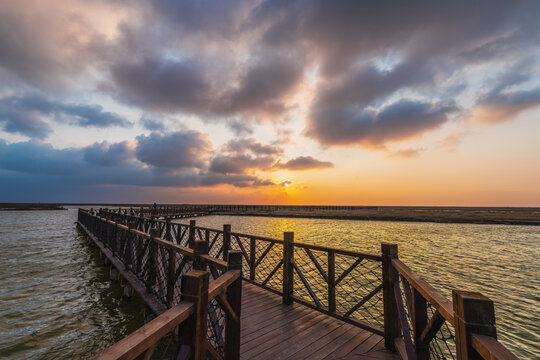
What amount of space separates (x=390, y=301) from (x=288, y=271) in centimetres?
231

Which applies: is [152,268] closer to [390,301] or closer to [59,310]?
[59,310]

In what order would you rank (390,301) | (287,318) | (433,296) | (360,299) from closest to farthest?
(433,296), (390,301), (287,318), (360,299)

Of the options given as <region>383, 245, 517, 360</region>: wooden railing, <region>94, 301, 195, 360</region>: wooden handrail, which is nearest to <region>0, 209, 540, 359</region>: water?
<region>383, 245, 517, 360</region>: wooden railing

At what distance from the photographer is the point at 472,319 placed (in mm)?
1524

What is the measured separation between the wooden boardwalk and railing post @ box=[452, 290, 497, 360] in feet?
8.19

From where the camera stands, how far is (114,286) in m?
9.44

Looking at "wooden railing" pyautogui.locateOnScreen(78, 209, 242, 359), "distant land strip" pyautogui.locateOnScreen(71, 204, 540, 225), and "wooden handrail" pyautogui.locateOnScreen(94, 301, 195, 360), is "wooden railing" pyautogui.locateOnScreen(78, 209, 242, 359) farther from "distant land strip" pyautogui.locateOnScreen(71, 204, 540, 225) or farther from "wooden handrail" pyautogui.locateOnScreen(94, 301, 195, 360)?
"distant land strip" pyautogui.locateOnScreen(71, 204, 540, 225)

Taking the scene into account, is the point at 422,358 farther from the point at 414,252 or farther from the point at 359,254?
the point at 414,252

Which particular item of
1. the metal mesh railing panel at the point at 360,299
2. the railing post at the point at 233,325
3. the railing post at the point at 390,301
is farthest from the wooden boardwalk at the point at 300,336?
the metal mesh railing panel at the point at 360,299

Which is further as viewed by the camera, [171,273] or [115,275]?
[115,275]

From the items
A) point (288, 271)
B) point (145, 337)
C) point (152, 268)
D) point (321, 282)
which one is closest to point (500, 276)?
point (321, 282)

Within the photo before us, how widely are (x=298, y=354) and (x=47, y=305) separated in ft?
28.1

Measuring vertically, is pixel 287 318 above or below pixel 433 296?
below

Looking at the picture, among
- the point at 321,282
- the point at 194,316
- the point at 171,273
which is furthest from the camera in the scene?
the point at 321,282
